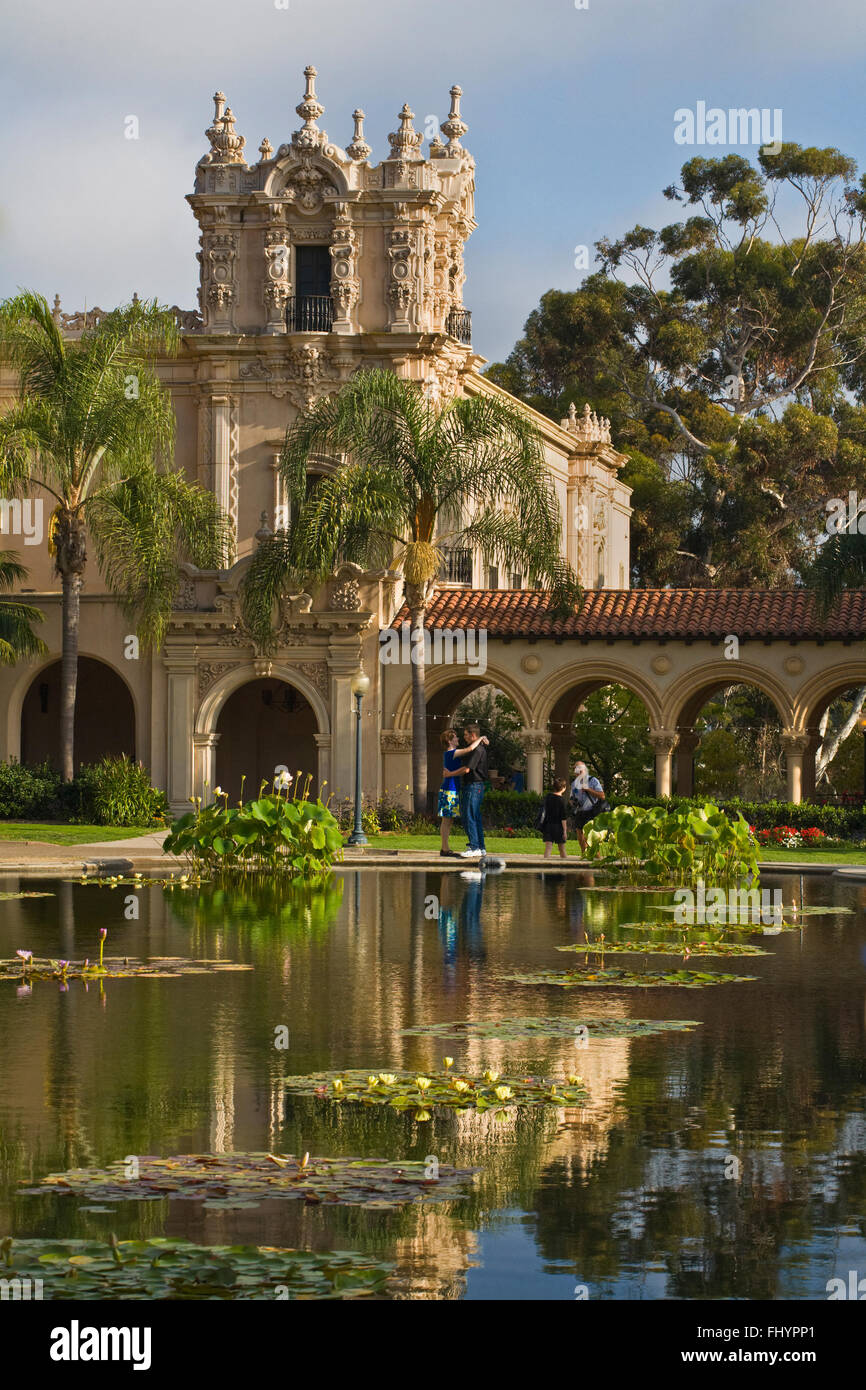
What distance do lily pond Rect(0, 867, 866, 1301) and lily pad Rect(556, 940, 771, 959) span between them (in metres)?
0.06

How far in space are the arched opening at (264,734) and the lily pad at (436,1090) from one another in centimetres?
3271

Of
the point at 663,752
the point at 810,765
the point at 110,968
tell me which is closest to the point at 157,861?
the point at 110,968

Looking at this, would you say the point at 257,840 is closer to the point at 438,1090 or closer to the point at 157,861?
the point at 157,861

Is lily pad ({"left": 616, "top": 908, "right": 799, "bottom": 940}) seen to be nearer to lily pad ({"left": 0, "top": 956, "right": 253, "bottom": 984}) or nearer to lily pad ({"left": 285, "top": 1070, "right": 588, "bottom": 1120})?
lily pad ({"left": 0, "top": 956, "right": 253, "bottom": 984})

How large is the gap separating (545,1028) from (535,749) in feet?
88.5

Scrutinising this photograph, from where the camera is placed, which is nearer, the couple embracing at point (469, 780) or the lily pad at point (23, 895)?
the lily pad at point (23, 895)

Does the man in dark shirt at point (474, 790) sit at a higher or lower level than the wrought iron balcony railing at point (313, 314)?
lower

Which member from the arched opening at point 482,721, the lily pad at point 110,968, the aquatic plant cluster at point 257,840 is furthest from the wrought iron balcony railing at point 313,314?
the lily pad at point 110,968

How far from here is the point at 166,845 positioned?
76.7 feet

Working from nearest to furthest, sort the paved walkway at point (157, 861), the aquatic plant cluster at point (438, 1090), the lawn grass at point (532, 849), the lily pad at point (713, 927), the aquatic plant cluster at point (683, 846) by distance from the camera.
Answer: the aquatic plant cluster at point (438, 1090)
the lily pad at point (713, 927)
the aquatic plant cluster at point (683, 846)
the paved walkway at point (157, 861)
the lawn grass at point (532, 849)

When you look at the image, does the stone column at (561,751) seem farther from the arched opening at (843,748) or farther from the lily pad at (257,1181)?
the lily pad at (257,1181)

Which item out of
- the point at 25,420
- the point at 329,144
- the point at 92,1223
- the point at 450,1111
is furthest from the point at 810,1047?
the point at 329,144

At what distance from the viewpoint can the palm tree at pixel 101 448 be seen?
3434 cm

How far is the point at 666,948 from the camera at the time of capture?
15.8 m
